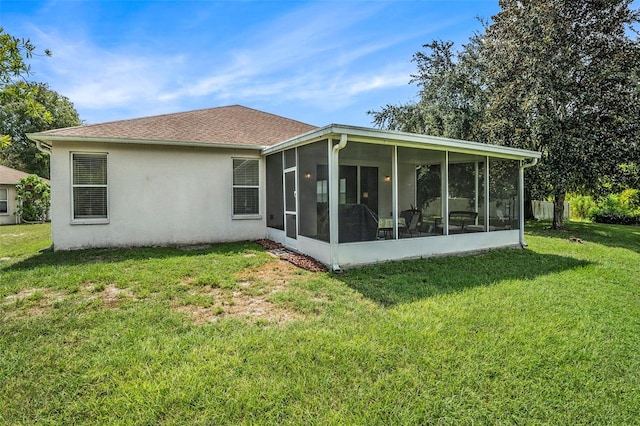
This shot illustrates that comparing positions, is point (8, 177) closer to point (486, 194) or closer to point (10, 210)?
point (10, 210)

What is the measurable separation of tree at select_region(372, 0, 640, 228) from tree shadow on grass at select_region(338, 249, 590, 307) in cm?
574

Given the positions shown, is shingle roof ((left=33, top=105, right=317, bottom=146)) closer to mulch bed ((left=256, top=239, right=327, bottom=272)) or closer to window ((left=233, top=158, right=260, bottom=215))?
window ((left=233, top=158, right=260, bottom=215))

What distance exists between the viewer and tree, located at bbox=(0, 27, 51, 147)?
382cm

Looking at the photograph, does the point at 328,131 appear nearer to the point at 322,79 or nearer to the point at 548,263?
the point at 548,263

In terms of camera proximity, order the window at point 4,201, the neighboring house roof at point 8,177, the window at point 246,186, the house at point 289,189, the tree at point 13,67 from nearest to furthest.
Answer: the tree at point 13,67, the house at point 289,189, the window at point 246,186, the neighboring house roof at point 8,177, the window at point 4,201

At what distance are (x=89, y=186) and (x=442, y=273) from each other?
8.31 m

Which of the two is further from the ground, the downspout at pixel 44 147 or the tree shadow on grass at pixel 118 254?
the downspout at pixel 44 147

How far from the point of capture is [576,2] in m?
11.3

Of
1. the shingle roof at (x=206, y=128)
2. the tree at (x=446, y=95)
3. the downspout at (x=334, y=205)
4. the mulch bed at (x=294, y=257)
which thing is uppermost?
the tree at (x=446, y=95)

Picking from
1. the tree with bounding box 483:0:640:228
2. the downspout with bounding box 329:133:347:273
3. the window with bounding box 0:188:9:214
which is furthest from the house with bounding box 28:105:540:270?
the window with bounding box 0:188:9:214

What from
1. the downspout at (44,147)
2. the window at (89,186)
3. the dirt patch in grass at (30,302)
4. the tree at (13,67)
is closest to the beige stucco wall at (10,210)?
the downspout at (44,147)

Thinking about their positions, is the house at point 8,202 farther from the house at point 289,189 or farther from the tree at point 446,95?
the tree at point 446,95

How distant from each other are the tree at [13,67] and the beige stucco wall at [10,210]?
18.2 m

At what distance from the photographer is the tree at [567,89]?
429 inches
